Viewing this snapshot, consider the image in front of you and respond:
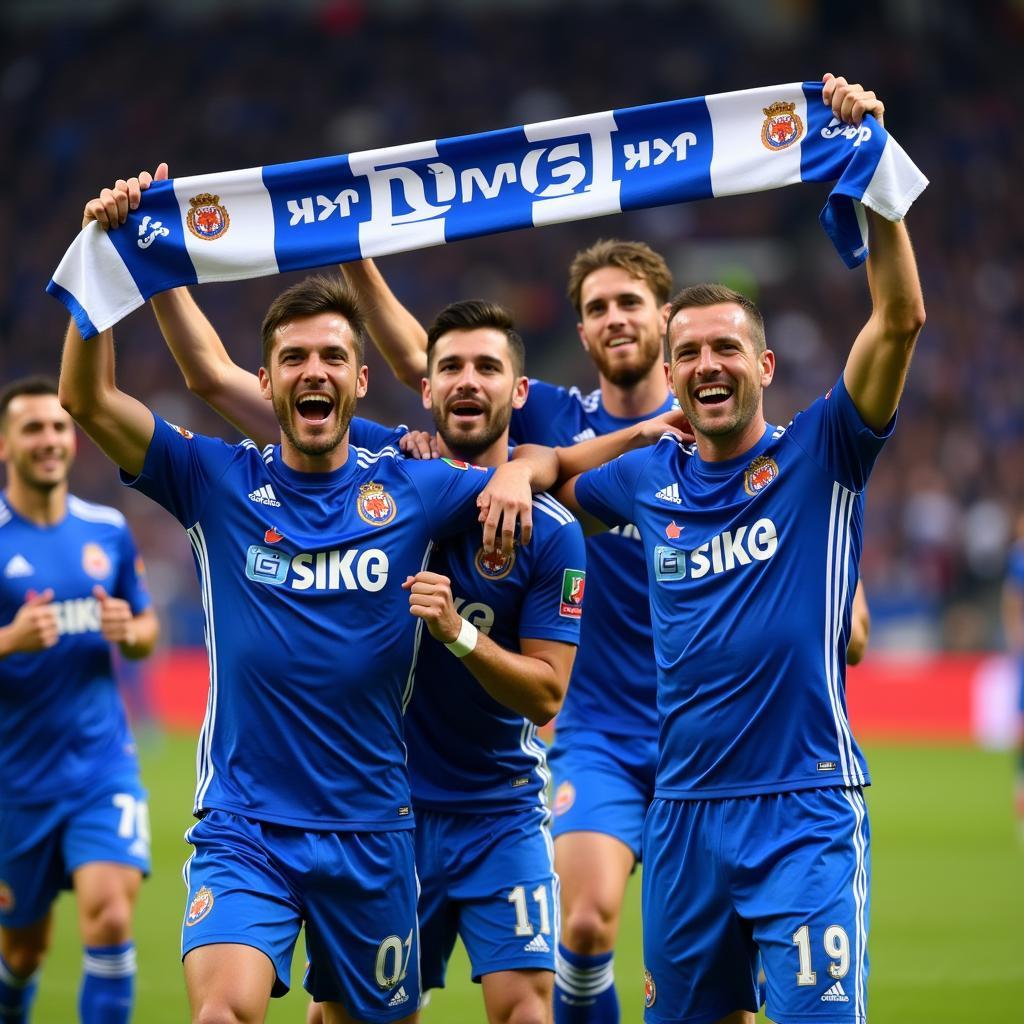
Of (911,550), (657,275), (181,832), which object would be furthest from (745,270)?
(657,275)

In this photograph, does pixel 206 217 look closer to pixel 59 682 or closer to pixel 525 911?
pixel 525 911

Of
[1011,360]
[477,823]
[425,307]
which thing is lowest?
[477,823]

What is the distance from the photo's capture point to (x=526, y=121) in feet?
101

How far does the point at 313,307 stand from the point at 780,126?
1624mm

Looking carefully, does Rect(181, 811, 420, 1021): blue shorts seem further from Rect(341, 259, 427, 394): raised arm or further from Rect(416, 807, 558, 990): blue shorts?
Rect(341, 259, 427, 394): raised arm

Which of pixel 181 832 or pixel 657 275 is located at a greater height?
pixel 657 275

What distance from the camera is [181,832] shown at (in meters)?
14.2

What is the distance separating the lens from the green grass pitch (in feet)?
27.3

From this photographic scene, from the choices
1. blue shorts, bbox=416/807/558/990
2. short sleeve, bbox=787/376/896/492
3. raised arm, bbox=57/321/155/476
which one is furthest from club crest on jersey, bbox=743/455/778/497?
raised arm, bbox=57/321/155/476

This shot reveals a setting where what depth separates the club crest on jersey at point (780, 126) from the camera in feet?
17.2

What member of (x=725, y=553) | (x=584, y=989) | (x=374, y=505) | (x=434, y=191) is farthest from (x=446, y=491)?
(x=584, y=989)

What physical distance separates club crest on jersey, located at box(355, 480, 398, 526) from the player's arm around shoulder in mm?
1500

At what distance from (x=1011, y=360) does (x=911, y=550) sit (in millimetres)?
4801

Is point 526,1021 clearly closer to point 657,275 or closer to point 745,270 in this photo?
point 657,275
